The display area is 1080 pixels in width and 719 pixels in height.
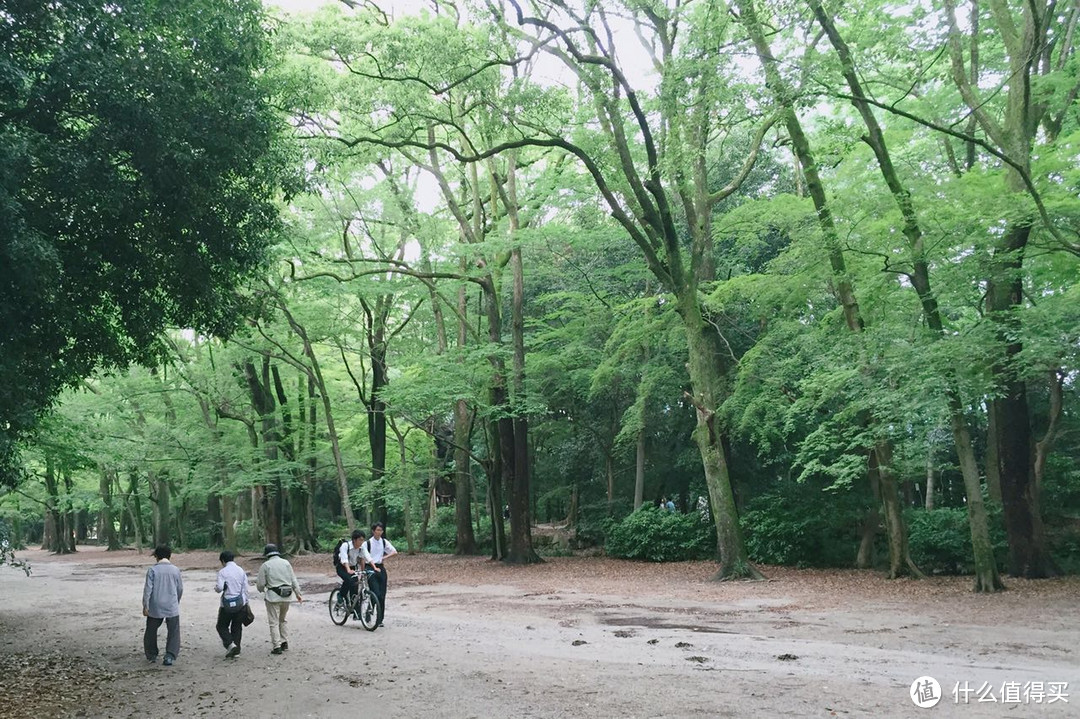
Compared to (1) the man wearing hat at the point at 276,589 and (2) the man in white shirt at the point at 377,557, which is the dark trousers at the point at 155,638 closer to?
(1) the man wearing hat at the point at 276,589

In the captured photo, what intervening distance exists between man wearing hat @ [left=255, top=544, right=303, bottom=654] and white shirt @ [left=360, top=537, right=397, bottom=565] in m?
1.61

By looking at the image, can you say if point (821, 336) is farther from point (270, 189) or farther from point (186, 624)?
point (186, 624)

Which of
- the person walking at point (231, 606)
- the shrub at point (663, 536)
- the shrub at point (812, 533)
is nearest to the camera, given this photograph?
the person walking at point (231, 606)

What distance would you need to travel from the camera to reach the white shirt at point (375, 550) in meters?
11.0

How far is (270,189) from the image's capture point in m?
9.30

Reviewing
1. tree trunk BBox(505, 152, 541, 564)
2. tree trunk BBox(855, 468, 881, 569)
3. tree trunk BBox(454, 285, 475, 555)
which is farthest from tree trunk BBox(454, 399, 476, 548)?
tree trunk BBox(855, 468, 881, 569)

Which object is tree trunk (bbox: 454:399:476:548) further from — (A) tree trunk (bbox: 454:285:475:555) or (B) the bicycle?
(B) the bicycle

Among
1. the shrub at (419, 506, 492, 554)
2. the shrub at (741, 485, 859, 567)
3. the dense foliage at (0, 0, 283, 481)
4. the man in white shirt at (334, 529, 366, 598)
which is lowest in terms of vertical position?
the shrub at (419, 506, 492, 554)

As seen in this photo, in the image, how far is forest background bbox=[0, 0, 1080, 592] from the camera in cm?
805

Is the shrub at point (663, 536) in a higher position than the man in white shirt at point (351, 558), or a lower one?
lower

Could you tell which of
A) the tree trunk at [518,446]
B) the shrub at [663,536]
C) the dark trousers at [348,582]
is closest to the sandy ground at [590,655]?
the dark trousers at [348,582]

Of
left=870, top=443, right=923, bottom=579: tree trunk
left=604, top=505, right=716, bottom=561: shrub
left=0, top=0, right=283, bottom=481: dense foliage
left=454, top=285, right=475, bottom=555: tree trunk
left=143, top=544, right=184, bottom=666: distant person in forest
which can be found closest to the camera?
left=0, top=0, right=283, bottom=481: dense foliage

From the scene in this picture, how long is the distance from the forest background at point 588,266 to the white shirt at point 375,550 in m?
3.64

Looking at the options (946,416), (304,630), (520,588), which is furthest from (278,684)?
(946,416)
